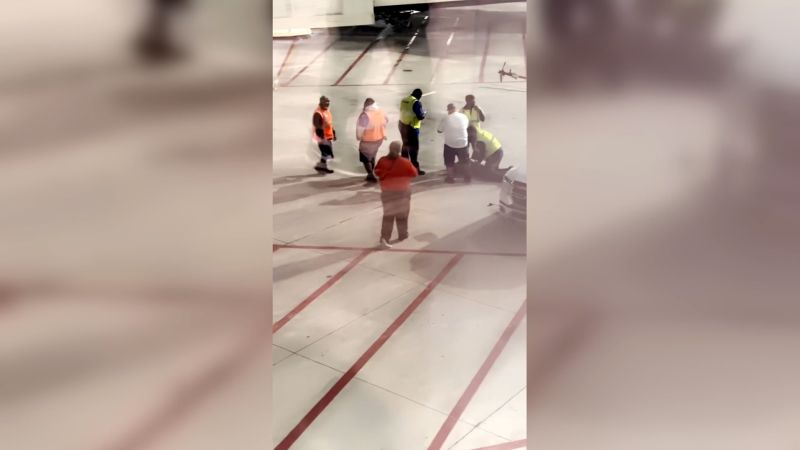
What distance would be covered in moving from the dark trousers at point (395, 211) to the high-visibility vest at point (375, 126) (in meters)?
0.19

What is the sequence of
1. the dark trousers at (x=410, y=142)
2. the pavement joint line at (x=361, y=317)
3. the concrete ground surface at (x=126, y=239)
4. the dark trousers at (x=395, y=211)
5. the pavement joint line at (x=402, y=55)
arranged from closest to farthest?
the concrete ground surface at (x=126, y=239) → the pavement joint line at (x=361, y=317) → the pavement joint line at (x=402, y=55) → the dark trousers at (x=410, y=142) → the dark trousers at (x=395, y=211)

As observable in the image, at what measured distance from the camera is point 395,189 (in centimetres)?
198

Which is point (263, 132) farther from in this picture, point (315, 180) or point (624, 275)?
point (315, 180)

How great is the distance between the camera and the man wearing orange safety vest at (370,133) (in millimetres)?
1913

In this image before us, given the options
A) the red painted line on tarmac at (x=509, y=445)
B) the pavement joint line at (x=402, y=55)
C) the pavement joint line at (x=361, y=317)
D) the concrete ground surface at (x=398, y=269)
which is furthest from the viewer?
the pavement joint line at (x=402, y=55)

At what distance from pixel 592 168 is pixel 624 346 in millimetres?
206

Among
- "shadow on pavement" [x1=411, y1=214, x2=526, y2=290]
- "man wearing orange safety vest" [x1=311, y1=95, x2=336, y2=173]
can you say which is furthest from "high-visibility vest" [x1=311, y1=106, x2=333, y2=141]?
"shadow on pavement" [x1=411, y1=214, x2=526, y2=290]

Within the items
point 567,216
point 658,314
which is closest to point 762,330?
point 658,314

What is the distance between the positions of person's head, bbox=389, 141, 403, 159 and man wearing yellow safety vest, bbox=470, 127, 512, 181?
0.80ft

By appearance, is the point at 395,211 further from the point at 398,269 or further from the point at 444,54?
the point at 444,54

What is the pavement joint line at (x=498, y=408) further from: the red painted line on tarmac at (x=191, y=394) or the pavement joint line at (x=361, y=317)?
the red painted line on tarmac at (x=191, y=394)

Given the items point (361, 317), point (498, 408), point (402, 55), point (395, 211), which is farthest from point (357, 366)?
point (402, 55)

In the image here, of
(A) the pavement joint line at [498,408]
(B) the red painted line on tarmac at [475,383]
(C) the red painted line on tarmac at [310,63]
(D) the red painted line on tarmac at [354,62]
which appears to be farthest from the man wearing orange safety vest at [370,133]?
(A) the pavement joint line at [498,408]

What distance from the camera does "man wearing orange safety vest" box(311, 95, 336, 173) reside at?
198 centimetres
